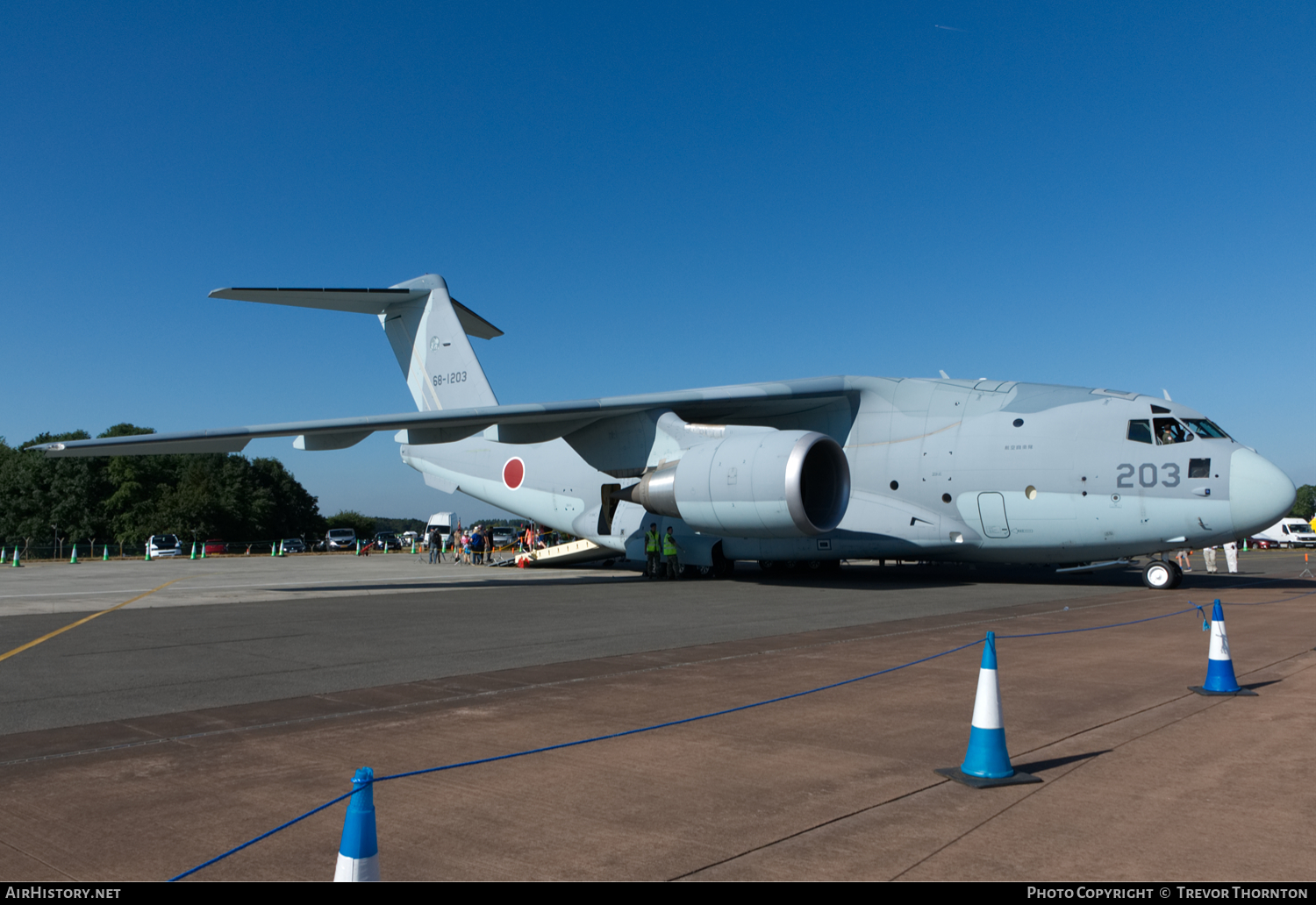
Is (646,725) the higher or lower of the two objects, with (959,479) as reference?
lower

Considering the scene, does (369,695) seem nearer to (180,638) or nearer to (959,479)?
(180,638)

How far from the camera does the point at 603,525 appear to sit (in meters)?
21.3

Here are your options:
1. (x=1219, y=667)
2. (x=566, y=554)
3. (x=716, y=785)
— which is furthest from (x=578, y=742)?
(x=566, y=554)

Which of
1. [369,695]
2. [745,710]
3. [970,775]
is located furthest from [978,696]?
[369,695]

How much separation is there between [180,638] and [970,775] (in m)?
9.30

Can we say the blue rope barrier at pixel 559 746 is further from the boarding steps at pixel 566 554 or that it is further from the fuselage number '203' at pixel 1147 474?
the boarding steps at pixel 566 554

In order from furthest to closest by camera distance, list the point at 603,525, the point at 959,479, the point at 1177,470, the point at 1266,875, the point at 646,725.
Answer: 1. the point at 603,525
2. the point at 959,479
3. the point at 1177,470
4. the point at 646,725
5. the point at 1266,875

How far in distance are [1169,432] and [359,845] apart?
1625 cm

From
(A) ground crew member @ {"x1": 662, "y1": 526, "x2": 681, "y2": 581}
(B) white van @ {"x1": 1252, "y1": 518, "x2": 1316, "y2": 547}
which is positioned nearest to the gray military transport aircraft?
(A) ground crew member @ {"x1": 662, "y1": 526, "x2": 681, "y2": 581}

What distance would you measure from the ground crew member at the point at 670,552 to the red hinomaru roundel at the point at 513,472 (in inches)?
176

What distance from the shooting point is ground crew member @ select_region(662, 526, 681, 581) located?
2014cm

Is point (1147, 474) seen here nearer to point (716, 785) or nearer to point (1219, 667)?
point (1219, 667)

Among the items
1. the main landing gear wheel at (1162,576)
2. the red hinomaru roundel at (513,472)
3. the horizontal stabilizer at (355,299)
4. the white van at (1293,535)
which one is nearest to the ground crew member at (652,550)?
the red hinomaru roundel at (513,472)

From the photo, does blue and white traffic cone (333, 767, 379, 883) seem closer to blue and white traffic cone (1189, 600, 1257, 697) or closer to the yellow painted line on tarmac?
blue and white traffic cone (1189, 600, 1257, 697)
